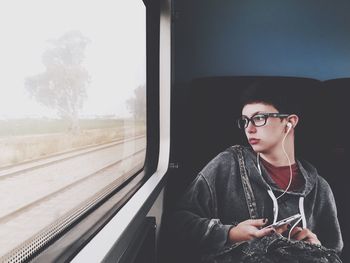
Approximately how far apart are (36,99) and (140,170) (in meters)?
0.94

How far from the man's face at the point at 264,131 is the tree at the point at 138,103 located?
45 cm

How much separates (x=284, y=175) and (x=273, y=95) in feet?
1.11

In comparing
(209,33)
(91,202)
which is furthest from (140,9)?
(91,202)

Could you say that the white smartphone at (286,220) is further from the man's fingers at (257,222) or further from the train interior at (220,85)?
the train interior at (220,85)

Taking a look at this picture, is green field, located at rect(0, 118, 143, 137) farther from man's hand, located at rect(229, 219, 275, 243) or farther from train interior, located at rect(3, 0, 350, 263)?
man's hand, located at rect(229, 219, 275, 243)

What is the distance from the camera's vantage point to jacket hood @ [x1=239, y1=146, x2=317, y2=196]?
131 cm

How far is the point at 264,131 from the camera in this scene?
1.35m

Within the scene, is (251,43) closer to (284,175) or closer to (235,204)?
(284,175)

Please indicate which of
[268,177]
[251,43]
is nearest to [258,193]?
[268,177]

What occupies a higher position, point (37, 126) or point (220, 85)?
point (220, 85)

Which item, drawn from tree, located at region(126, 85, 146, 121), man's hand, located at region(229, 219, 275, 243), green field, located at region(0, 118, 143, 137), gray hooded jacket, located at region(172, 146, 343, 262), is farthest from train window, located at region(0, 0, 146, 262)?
man's hand, located at region(229, 219, 275, 243)

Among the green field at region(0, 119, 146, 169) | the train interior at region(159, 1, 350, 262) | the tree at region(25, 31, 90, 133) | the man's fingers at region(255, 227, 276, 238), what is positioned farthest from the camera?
the train interior at region(159, 1, 350, 262)

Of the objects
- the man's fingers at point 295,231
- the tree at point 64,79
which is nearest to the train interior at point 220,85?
the man's fingers at point 295,231

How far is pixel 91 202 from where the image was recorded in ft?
2.78
